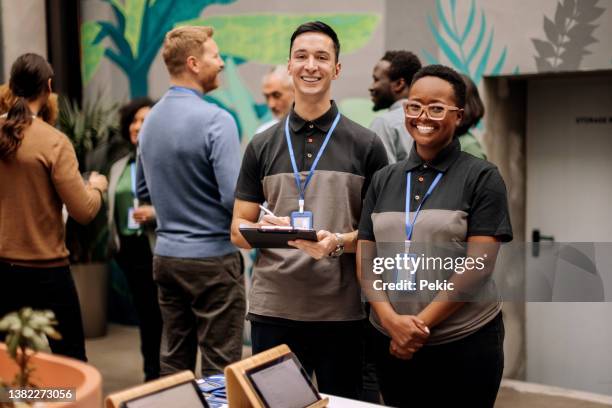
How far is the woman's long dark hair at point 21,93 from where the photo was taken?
290cm

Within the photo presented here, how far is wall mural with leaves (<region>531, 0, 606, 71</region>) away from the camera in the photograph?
402 cm

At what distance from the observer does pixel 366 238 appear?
7.77ft

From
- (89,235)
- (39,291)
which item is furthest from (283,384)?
(89,235)

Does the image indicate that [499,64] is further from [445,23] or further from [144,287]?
[144,287]

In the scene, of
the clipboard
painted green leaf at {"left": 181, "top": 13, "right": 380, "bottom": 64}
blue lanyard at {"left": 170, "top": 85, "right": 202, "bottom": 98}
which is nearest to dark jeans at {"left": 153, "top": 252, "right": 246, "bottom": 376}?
blue lanyard at {"left": 170, "top": 85, "right": 202, "bottom": 98}

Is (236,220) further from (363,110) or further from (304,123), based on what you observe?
(363,110)

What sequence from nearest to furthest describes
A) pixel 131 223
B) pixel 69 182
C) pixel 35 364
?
pixel 35 364 → pixel 69 182 → pixel 131 223

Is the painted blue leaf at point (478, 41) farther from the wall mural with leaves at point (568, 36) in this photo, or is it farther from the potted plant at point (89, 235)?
the potted plant at point (89, 235)

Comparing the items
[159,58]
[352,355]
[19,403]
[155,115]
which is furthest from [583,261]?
[159,58]

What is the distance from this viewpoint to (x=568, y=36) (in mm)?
4078

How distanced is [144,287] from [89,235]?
1.71 meters

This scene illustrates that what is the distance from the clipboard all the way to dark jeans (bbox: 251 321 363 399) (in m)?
0.31

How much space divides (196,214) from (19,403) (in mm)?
1990

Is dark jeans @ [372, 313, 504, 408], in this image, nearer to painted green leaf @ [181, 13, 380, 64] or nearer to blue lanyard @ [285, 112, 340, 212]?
blue lanyard @ [285, 112, 340, 212]
